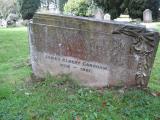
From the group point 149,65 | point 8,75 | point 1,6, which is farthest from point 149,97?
point 1,6

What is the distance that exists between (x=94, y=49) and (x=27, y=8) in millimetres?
30410

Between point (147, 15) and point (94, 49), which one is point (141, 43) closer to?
point (94, 49)

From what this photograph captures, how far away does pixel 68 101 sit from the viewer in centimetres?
559

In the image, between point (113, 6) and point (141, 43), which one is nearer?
point (141, 43)

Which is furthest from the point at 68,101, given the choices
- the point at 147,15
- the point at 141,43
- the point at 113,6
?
the point at 113,6

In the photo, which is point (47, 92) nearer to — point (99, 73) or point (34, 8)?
point (99, 73)

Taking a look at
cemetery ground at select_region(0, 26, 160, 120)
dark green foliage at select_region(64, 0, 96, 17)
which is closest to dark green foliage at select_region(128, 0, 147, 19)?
dark green foliage at select_region(64, 0, 96, 17)

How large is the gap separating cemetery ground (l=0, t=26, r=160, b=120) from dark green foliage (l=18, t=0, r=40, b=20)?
29210 millimetres

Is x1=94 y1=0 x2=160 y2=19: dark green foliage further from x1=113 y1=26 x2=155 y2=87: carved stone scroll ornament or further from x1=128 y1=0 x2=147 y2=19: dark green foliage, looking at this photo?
x1=113 y1=26 x2=155 y2=87: carved stone scroll ornament

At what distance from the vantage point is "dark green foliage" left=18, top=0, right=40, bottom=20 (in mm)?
35375

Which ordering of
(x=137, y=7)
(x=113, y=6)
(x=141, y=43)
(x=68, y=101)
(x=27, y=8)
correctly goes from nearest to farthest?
(x=68, y=101), (x=141, y=43), (x=137, y=7), (x=113, y=6), (x=27, y=8)

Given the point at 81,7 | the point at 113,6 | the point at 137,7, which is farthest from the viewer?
the point at 81,7

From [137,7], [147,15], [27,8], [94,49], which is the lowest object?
[94,49]

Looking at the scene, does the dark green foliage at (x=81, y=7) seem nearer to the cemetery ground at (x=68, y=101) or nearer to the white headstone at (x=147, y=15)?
the white headstone at (x=147, y=15)
